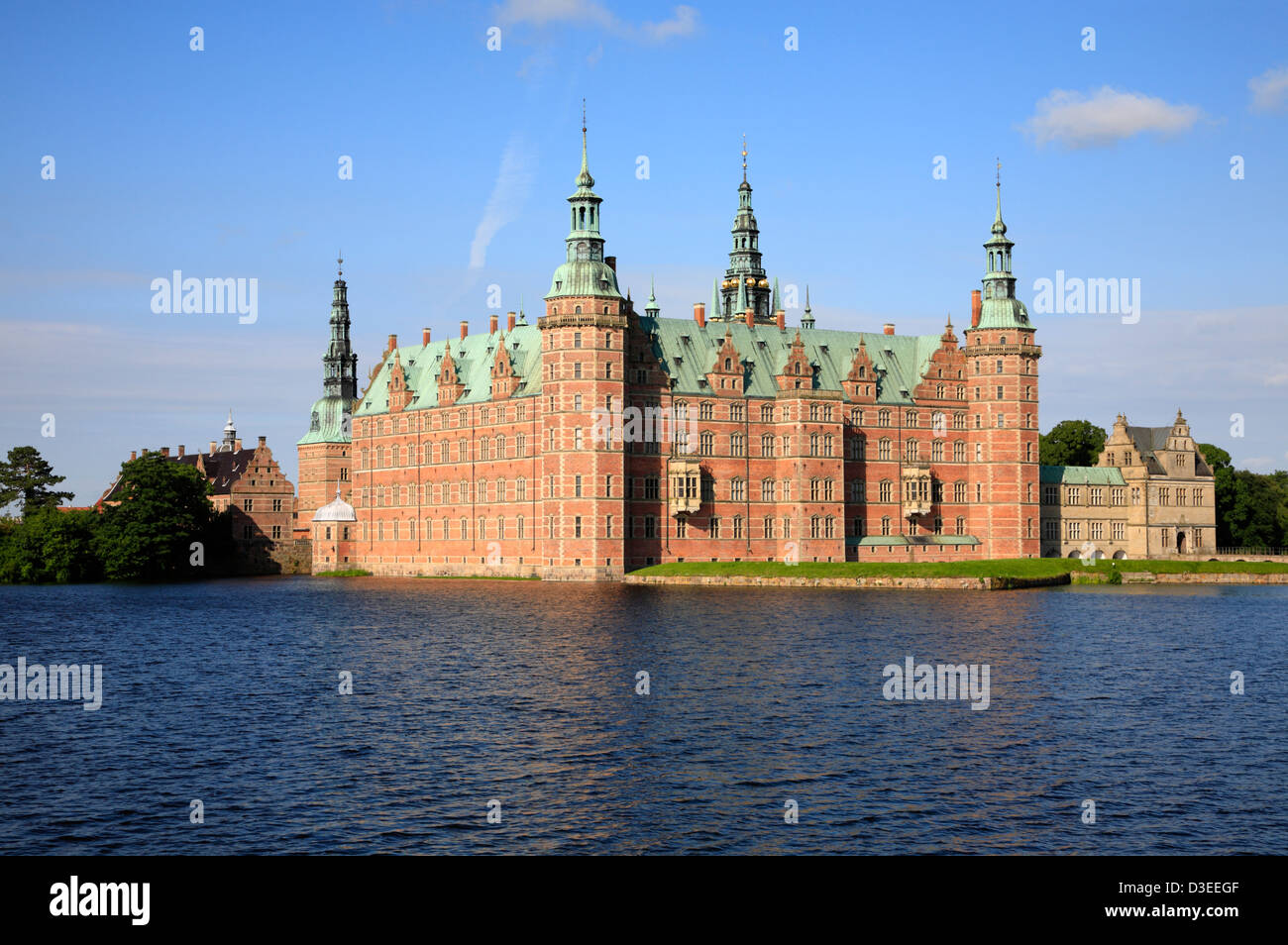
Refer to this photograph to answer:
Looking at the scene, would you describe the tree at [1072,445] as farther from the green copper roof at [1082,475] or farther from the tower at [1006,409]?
the tower at [1006,409]

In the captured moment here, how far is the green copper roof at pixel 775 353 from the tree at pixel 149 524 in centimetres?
5259

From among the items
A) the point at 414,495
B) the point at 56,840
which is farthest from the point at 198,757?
the point at 414,495

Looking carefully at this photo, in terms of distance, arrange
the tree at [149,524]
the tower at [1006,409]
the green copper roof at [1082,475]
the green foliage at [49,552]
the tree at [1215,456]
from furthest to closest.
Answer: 1. the tree at [1215,456]
2. the green copper roof at [1082,475]
3. the tree at [149,524]
4. the green foliage at [49,552]
5. the tower at [1006,409]

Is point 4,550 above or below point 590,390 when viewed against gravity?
below

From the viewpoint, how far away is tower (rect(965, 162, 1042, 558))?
121688 millimetres

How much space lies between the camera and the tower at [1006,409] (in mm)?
121688

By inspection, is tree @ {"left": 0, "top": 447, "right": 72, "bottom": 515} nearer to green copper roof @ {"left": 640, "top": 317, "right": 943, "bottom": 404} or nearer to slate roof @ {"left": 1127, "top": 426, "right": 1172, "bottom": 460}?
green copper roof @ {"left": 640, "top": 317, "right": 943, "bottom": 404}

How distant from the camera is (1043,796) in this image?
28953 mm

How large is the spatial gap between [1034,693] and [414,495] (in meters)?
91.4

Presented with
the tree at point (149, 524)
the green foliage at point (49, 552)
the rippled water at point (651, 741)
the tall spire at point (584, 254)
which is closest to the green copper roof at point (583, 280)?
the tall spire at point (584, 254)

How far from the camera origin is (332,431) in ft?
477

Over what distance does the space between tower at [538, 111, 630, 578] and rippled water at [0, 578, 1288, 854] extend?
3668 cm

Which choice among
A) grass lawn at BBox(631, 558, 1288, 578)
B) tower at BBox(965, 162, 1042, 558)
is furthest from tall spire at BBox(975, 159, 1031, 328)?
grass lawn at BBox(631, 558, 1288, 578)
